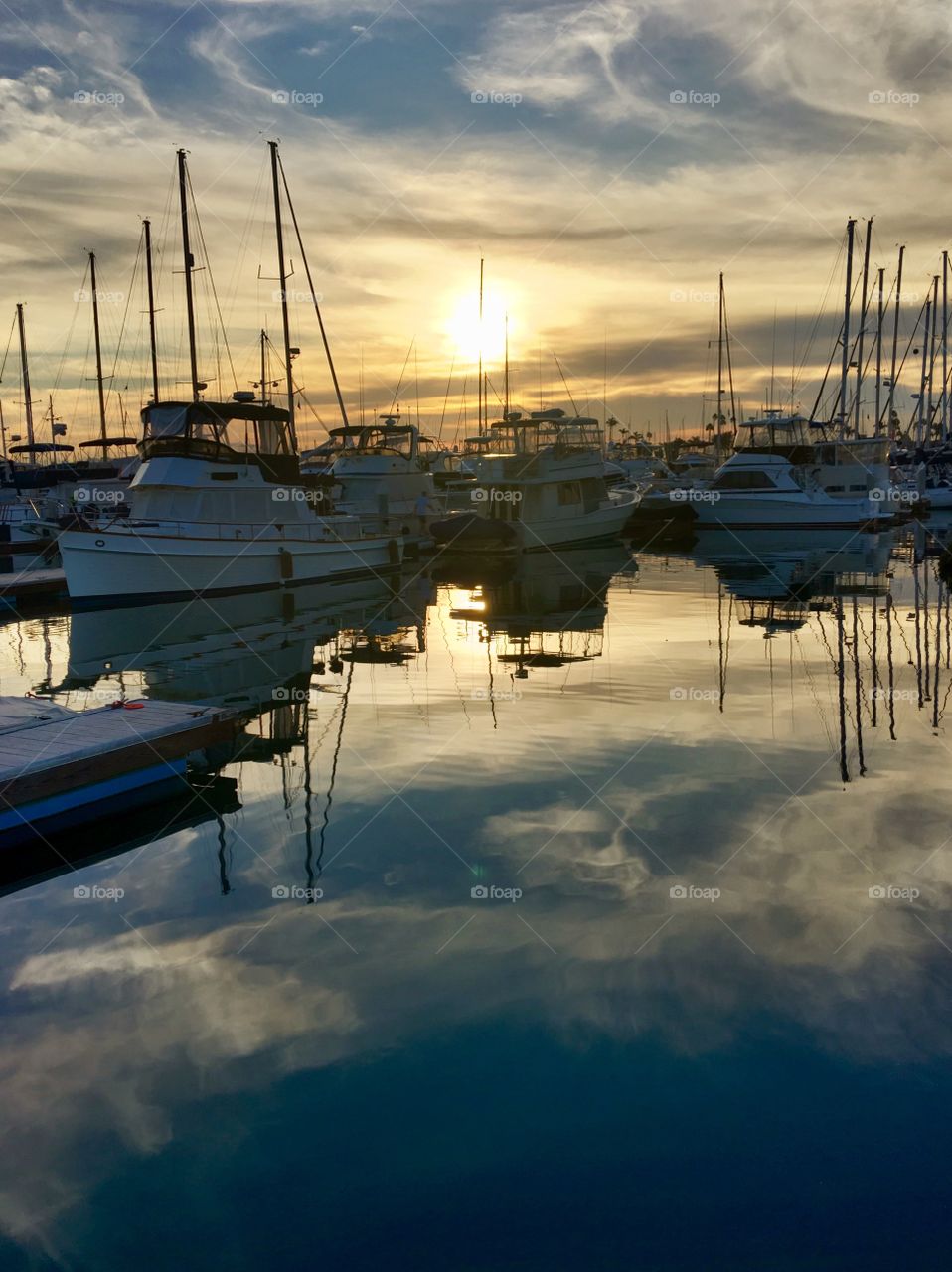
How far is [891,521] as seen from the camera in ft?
190

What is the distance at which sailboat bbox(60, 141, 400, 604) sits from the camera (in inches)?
1182

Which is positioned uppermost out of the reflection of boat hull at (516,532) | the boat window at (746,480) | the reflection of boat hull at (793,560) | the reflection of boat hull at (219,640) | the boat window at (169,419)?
the boat window at (169,419)

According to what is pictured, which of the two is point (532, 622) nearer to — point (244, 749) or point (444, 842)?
point (244, 749)

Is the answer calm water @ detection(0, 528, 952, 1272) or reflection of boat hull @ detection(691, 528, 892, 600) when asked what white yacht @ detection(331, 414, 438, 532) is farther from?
calm water @ detection(0, 528, 952, 1272)

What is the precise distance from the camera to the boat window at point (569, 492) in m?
45.3

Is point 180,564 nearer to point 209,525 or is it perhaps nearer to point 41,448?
point 209,525

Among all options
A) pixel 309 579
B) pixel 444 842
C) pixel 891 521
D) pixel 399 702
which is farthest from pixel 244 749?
pixel 891 521

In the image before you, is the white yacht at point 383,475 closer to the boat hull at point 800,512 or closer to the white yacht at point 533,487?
the white yacht at point 533,487

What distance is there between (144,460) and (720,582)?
757 inches

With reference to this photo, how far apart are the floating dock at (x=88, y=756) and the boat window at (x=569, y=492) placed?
34121 mm

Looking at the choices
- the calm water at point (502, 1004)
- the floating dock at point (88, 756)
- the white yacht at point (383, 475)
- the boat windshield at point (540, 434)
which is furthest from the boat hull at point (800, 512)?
the floating dock at point (88, 756)

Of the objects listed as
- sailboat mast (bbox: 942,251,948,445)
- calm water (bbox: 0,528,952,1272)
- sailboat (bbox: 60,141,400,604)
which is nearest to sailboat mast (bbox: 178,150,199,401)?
sailboat (bbox: 60,141,400,604)

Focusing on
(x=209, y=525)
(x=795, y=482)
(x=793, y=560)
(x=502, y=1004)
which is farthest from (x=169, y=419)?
(x=795, y=482)

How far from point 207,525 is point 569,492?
18.8 m
